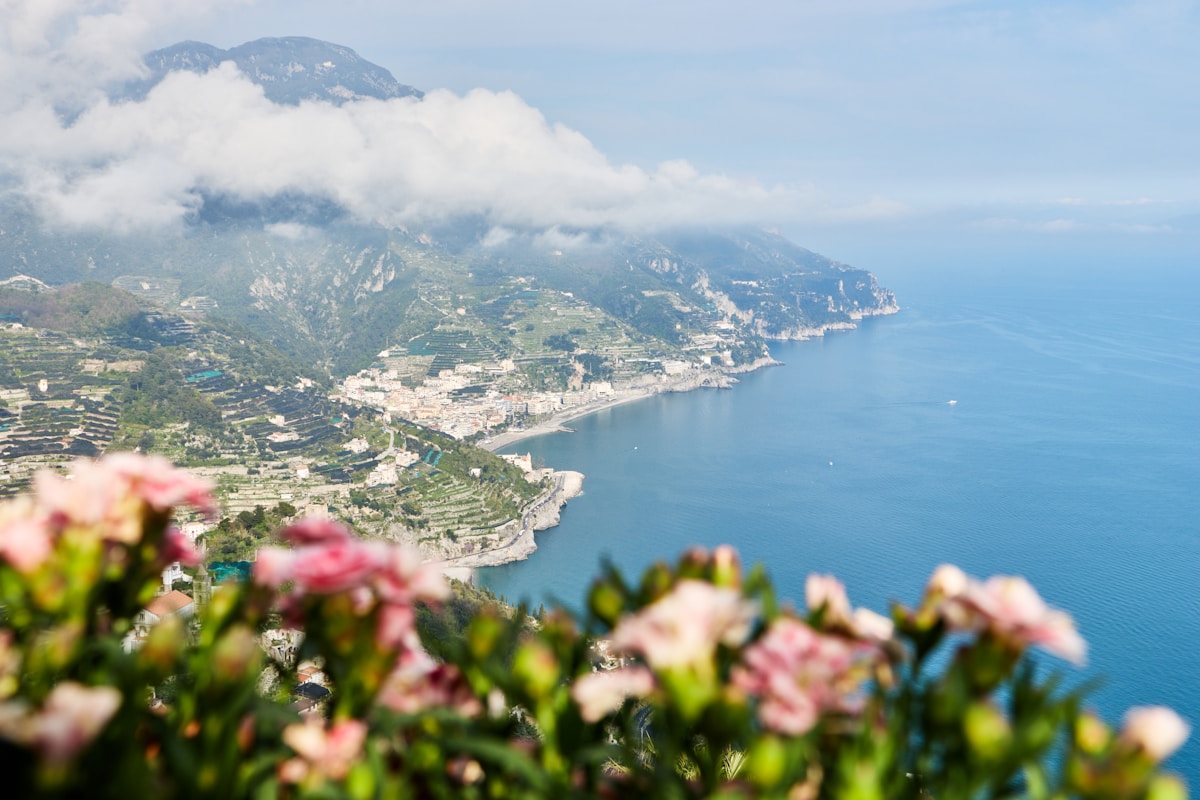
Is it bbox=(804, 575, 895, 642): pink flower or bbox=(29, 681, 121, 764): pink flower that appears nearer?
bbox=(29, 681, 121, 764): pink flower

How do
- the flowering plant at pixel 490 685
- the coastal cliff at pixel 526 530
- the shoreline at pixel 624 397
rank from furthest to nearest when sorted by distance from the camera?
the shoreline at pixel 624 397 < the coastal cliff at pixel 526 530 < the flowering plant at pixel 490 685

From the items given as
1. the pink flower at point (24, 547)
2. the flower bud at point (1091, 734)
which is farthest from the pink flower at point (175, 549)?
the flower bud at point (1091, 734)

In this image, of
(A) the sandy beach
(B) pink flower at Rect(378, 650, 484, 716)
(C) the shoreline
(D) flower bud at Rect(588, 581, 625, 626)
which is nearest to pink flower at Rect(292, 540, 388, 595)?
(B) pink flower at Rect(378, 650, 484, 716)

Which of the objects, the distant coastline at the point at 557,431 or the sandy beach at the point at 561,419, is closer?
the distant coastline at the point at 557,431

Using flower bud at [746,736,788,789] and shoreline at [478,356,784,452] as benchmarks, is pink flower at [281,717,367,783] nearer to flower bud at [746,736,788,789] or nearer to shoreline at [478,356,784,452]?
flower bud at [746,736,788,789]

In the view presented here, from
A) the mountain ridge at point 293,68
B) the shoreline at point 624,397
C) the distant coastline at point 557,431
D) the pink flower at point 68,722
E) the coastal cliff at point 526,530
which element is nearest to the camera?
the pink flower at point 68,722

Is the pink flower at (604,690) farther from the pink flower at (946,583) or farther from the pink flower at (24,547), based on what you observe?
the pink flower at (24,547)

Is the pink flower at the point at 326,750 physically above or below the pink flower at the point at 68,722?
below

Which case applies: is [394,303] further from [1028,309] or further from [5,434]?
[1028,309]
